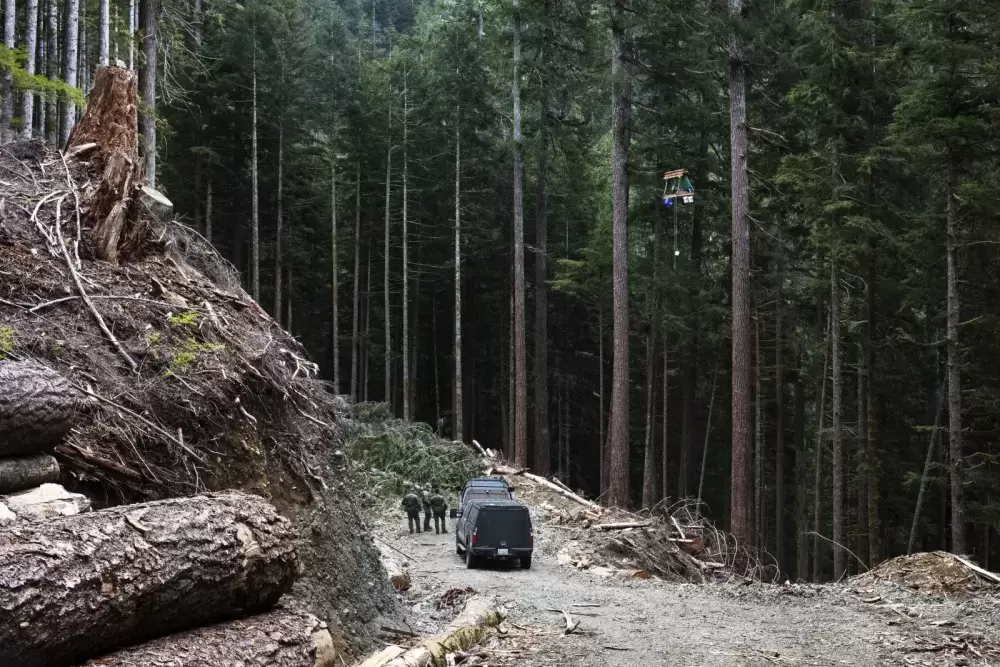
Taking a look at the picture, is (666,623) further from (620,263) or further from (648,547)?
(620,263)

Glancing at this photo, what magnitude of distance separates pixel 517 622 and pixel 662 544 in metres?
7.69

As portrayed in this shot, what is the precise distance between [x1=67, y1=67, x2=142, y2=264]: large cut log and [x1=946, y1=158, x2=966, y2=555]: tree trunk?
51.9 ft

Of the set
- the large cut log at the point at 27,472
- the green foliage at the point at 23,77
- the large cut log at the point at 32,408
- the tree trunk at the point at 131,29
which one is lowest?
the large cut log at the point at 27,472

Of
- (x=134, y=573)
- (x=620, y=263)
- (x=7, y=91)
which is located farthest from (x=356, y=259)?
(x=134, y=573)

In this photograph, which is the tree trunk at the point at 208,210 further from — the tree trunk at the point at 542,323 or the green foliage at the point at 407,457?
the tree trunk at the point at 542,323

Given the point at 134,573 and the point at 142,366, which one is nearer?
the point at 134,573

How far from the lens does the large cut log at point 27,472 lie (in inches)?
209

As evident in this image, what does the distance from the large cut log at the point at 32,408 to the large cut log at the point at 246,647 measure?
1802mm

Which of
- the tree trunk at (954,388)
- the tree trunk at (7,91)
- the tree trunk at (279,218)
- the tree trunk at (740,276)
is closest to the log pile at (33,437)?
the tree trunk at (7,91)

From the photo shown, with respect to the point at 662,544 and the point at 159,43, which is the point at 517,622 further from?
the point at 159,43

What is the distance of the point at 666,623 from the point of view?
10.0 meters

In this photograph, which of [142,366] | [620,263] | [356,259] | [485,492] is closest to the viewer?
[142,366]

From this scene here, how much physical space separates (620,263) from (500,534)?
27.7 ft

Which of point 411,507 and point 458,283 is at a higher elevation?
point 458,283
